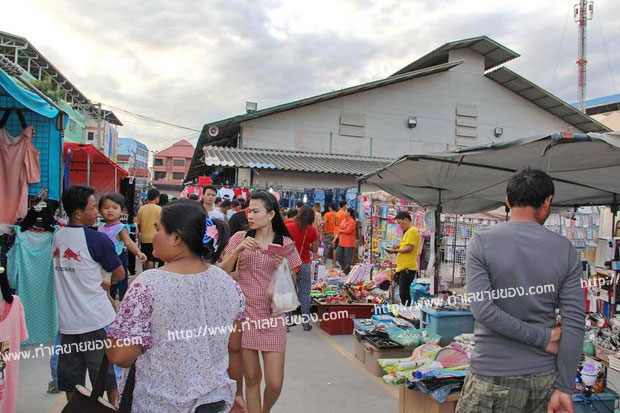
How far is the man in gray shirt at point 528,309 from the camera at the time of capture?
7.35ft

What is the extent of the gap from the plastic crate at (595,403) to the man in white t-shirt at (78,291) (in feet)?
12.2

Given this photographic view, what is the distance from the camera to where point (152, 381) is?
1.85m

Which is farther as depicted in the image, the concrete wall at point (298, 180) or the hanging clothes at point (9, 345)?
the concrete wall at point (298, 180)

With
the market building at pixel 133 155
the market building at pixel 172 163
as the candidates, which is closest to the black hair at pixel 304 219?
the market building at pixel 133 155

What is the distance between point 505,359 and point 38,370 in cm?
476

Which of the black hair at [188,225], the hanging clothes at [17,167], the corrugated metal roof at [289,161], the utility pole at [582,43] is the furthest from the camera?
the utility pole at [582,43]

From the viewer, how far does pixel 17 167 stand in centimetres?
427

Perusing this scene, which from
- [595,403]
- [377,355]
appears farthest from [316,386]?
[595,403]

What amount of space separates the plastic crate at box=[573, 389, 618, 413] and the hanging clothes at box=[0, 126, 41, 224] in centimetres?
507

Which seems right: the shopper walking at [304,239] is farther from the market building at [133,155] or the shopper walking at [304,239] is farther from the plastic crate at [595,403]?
the market building at [133,155]

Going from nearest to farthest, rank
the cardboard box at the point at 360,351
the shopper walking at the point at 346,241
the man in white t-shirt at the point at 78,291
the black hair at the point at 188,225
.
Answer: the black hair at the point at 188,225 → the man in white t-shirt at the point at 78,291 → the cardboard box at the point at 360,351 → the shopper walking at the point at 346,241

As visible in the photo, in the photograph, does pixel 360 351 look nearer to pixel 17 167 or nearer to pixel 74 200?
pixel 74 200

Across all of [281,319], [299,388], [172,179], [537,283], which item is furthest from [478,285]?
[172,179]

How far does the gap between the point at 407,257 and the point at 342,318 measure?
4.64 feet
